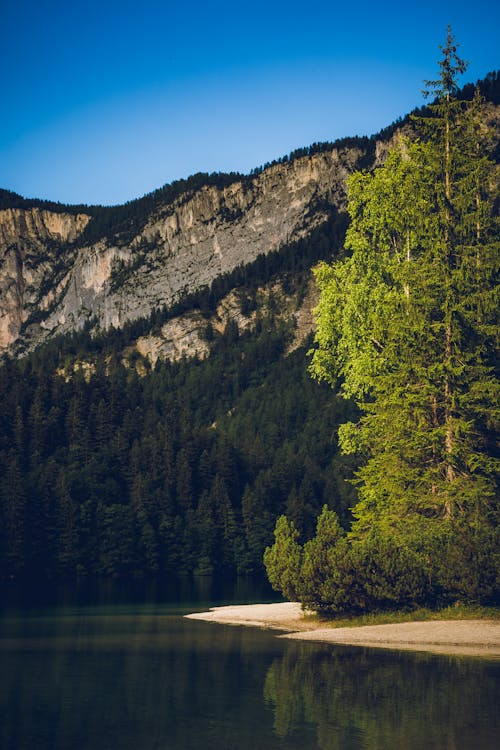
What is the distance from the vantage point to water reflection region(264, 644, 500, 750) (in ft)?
64.1

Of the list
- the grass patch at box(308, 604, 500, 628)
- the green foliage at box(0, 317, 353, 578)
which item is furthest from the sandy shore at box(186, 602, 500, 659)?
the green foliage at box(0, 317, 353, 578)

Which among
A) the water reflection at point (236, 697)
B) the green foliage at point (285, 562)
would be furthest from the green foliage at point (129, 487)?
the water reflection at point (236, 697)

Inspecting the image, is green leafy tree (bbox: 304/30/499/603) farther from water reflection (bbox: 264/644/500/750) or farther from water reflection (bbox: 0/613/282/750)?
water reflection (bbox: 264/644/500/750)

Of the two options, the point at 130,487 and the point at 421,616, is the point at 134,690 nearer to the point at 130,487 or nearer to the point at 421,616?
the point at 421,616

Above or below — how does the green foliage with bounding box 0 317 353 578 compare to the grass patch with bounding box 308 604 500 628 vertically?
above

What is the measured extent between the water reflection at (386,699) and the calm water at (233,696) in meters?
0.03

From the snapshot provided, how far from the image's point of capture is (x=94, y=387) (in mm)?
158000

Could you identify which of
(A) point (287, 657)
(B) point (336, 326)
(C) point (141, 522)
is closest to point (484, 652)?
(A) point (287, 657)

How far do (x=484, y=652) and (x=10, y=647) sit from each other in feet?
58.0

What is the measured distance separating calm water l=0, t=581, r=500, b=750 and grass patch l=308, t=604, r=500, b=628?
398cm

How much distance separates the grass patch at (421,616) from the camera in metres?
38.1

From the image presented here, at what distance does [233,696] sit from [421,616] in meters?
16.7

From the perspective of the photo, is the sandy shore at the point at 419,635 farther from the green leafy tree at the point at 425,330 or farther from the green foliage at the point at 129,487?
the green foliage at the point at 129,487

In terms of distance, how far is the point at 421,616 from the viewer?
39.0 metres
